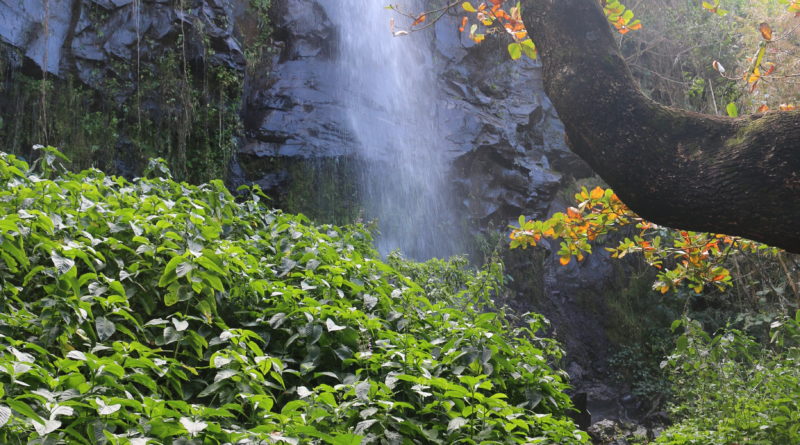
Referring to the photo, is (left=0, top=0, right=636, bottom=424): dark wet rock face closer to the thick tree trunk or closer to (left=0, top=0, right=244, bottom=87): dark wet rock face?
(left=0, top=0, right=244, bottom=87): dark wet rock face

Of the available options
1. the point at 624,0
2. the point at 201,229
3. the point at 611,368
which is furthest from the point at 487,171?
the point at 201,229

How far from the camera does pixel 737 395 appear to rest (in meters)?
3.75

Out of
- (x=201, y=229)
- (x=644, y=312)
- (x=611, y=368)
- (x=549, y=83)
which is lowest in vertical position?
(x=611, y=368)

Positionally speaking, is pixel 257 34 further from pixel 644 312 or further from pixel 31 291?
pixel 31 291

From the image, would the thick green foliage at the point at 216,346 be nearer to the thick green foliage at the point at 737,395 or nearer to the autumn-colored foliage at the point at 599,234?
the autumn-colored foliage at the point at 599,234

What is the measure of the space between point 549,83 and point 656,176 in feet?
2.00

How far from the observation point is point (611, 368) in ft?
35.8

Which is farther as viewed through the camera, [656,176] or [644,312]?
[644,312]

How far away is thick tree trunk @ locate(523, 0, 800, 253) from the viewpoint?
6.42 ft

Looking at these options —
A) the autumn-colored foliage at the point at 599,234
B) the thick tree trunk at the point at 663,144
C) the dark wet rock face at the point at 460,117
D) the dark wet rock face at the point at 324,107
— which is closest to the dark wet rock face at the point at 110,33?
the dark wet rock face at the point at 324,107

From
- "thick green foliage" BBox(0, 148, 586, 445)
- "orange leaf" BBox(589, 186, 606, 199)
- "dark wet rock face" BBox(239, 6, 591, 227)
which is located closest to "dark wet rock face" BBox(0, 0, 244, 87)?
"dark wet rock face" BBox(239, 6, 591, 227)

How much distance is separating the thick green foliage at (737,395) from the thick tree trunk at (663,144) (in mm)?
1740

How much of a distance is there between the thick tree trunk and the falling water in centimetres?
810

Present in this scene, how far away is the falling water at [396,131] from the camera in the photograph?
35.7 feet
